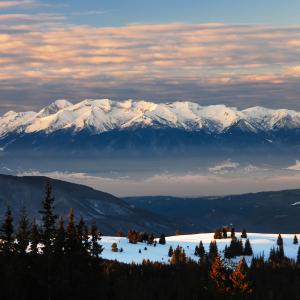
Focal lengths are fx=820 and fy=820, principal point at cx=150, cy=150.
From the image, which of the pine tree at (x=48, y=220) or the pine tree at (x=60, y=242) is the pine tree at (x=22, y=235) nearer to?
the pine tree at (x=48, y=220)

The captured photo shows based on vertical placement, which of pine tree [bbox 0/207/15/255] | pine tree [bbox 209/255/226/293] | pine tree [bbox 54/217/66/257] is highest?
pine tree [bbox 0/207/15/255]

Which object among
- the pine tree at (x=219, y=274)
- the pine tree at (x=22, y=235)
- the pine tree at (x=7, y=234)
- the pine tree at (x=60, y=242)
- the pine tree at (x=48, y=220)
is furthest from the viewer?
the pine tree at (x=219, y=274)

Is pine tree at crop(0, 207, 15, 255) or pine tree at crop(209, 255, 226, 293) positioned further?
pine tree at crop(209, 255, 226, 293)

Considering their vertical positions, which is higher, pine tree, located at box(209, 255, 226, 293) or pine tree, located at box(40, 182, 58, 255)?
pine tree, located at box(40, 182, 58, 255)

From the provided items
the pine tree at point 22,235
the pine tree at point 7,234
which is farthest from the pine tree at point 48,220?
the pine tree at point 7,234

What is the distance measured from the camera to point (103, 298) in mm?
85500

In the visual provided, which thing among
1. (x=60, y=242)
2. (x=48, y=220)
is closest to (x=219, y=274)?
(x=48, y=220)

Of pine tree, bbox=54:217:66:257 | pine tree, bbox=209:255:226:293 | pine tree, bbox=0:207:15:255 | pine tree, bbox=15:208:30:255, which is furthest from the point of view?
pine tree, bbox=209:255:226:293

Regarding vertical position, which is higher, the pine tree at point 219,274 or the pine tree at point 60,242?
the pine tree at point 60,242

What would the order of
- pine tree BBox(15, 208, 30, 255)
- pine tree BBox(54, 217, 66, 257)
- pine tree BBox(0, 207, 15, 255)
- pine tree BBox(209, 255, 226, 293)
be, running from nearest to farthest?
pine tree BBox(54, 217, 66, 257), pine tree BBox(15, 208, 30, 255), pine tree BBox(0, 207, 15, 255), pine tree BBox(209, 255, 226, 293)

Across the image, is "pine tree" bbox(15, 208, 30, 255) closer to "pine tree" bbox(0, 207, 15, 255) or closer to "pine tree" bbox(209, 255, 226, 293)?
"pine tree" bbox(0, 207, 15, 255)

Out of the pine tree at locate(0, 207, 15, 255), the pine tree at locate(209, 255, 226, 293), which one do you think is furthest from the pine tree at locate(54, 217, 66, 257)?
the pine tree at locate(209, 255, 226, 293)

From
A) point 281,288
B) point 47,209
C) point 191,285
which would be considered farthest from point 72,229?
point 281,288

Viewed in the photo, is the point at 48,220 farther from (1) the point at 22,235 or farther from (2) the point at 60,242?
(1) the point at 22,235
